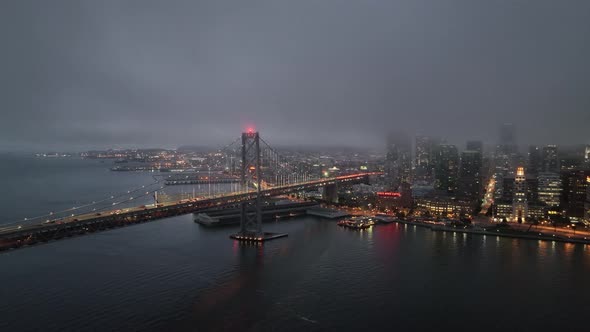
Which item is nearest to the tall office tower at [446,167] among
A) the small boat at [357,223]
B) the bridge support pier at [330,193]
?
the bridge support pier at [330,193]

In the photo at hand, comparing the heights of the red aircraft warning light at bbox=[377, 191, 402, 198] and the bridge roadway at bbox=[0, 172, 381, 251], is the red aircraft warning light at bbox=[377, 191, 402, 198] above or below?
below

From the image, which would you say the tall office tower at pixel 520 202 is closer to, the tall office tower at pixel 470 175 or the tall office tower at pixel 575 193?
the tall office tower at pixel 575 193

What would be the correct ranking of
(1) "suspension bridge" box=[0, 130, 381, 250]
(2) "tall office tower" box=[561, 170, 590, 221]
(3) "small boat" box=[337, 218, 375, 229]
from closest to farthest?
(1) "suspension bridge" box=[0, 130, 381, 250] → (3) "small boat" box=[337, 218, 375, 229] → (2) "tall office tower" box=[561, 170, 590, 221]

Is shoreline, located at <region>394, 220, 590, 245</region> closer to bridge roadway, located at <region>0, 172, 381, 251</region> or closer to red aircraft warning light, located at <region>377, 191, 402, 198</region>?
red aircraft warning light, located at <region>377, 191, 402, 198</region>

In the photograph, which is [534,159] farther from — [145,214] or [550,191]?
[145,214]

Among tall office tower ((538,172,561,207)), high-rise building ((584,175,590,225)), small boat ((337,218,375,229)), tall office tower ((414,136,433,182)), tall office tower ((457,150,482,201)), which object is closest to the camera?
high-rise building ((584,175,590,225))

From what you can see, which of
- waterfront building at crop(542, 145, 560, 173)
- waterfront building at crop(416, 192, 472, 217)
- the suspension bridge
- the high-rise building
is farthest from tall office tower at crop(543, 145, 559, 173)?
the suspension bridge
